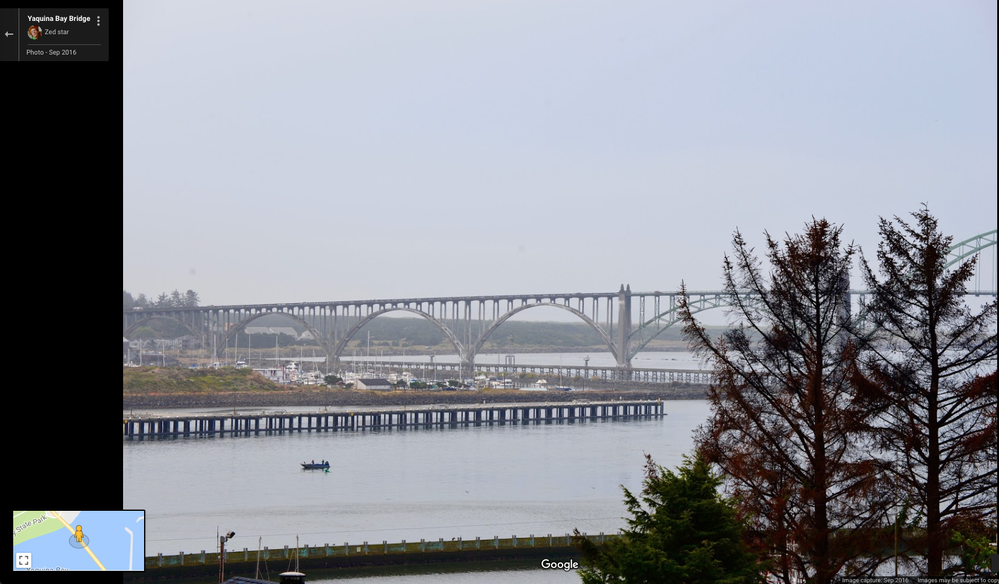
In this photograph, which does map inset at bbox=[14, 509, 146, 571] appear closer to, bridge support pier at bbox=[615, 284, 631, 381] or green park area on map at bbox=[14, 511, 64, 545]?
green park area on map at bbox=[14, 511, 64, 545]

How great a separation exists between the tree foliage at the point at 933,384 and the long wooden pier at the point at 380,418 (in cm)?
3828

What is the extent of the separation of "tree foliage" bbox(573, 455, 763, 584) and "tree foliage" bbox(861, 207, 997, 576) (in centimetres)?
101

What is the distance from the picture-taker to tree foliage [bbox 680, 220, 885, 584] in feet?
18.4

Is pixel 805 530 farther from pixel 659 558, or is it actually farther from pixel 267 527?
pixel 267 527

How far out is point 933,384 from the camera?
5.79 metres

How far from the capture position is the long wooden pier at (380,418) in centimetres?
4531

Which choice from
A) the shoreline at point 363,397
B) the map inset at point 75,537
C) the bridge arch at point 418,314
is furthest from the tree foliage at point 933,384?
the bridge arch at point 418,314

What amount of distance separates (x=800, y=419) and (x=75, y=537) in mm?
3821

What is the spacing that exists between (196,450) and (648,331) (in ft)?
164

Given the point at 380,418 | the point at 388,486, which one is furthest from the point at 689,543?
the point at 380,418

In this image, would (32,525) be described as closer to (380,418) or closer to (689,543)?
(689,543)

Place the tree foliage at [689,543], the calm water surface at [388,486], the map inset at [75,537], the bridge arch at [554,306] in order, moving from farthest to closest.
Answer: the bridge arch at [554,306]
the calm water surface at [388,486]
the tree foliage at [689,543]
the map inset at [75,537]

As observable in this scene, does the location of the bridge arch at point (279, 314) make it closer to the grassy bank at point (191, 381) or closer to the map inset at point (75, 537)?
the grassy bank at point (191, 381)

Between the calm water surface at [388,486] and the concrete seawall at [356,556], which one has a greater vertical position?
the concrete seawall at [356,556]
